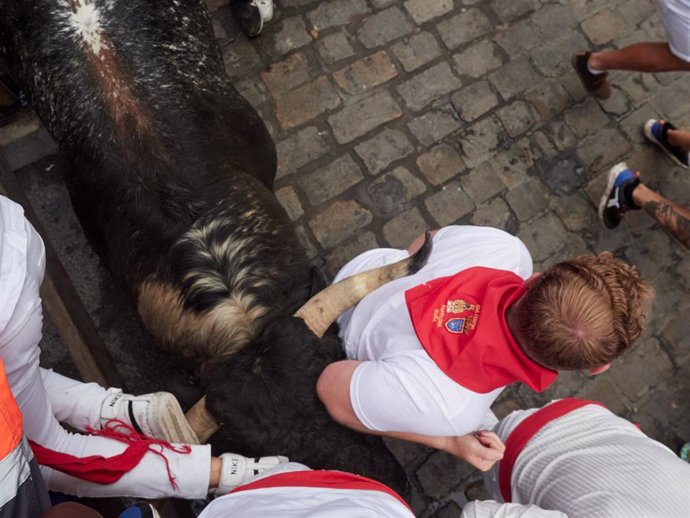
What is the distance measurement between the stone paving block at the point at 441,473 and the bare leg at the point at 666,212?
87.2 inches

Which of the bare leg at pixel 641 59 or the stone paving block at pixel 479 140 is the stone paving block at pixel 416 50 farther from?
the bare leg at pixel 641 59

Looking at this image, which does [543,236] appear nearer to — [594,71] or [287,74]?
[594,71]

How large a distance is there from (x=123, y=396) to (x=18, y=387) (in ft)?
2.01

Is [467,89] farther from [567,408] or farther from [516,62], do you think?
[567,408]

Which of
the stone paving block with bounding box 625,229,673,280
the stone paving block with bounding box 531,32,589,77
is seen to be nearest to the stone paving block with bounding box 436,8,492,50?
the stone paving block with bounding box 531,32,589,77

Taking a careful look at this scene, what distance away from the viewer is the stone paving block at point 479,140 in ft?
15.3

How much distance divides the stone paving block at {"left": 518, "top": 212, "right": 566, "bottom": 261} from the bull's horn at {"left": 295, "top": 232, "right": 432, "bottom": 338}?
7.20ft

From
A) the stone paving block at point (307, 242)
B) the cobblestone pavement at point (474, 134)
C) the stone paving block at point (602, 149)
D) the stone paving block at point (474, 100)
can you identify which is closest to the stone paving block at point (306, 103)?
the cobblestone pavement at point (474, 134)

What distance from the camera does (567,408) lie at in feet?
9.09

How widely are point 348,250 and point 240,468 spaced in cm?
208

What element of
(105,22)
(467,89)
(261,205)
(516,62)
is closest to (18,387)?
(261,205)

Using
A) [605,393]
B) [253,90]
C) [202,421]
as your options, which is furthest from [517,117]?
[202,421]

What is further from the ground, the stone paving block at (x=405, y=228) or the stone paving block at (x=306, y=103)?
the stone paving block at (x=306, y=103)

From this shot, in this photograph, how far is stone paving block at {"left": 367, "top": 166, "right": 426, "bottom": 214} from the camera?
4.48 m
